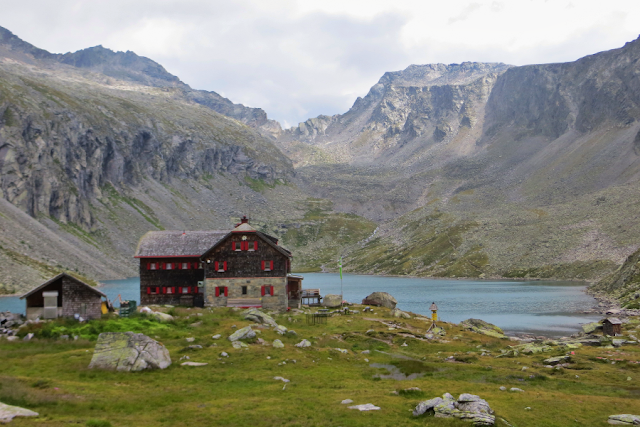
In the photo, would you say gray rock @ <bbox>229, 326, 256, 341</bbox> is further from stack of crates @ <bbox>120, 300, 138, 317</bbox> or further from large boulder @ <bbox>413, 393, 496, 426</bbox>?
large boulder @ <bbox>413, 393, 496, 426</bbox>

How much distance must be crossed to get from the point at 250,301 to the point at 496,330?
31.0 metres

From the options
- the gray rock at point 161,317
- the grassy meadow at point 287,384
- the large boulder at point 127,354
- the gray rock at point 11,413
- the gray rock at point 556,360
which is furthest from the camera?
the gray rock at point 161,317

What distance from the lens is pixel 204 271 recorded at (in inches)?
2418

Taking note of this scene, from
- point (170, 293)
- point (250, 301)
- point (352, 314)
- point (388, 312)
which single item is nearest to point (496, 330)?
point (388, 312)

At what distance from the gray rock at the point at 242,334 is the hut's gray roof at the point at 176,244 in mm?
26039

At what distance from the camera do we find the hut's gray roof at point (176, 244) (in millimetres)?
63406

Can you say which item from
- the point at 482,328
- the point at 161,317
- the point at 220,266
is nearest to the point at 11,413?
the point at 161,317

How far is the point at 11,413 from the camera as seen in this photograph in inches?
706

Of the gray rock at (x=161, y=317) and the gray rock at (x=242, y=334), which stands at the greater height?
the gray rock at (x=161, y=317)

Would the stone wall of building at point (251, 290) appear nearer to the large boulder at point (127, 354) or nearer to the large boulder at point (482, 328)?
the large boulder at point (482, 328)

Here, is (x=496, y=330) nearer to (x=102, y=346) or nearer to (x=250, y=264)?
(x=250, y=264)

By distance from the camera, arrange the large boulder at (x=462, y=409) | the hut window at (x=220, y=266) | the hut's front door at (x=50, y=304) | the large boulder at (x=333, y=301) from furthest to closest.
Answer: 1. the large boulder at (x=333, y=301)
2. the hut window at (x=220, y=266)
3. the hut's front door at (x=50, y=304)
4. the large boulder at (x=462, y=409)

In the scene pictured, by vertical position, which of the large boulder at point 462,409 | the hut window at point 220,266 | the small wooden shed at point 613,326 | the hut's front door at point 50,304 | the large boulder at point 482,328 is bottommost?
the large boulder at point 482,328

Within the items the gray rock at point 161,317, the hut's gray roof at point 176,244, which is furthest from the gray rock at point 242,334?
the hut's gray roof at point 176,244
